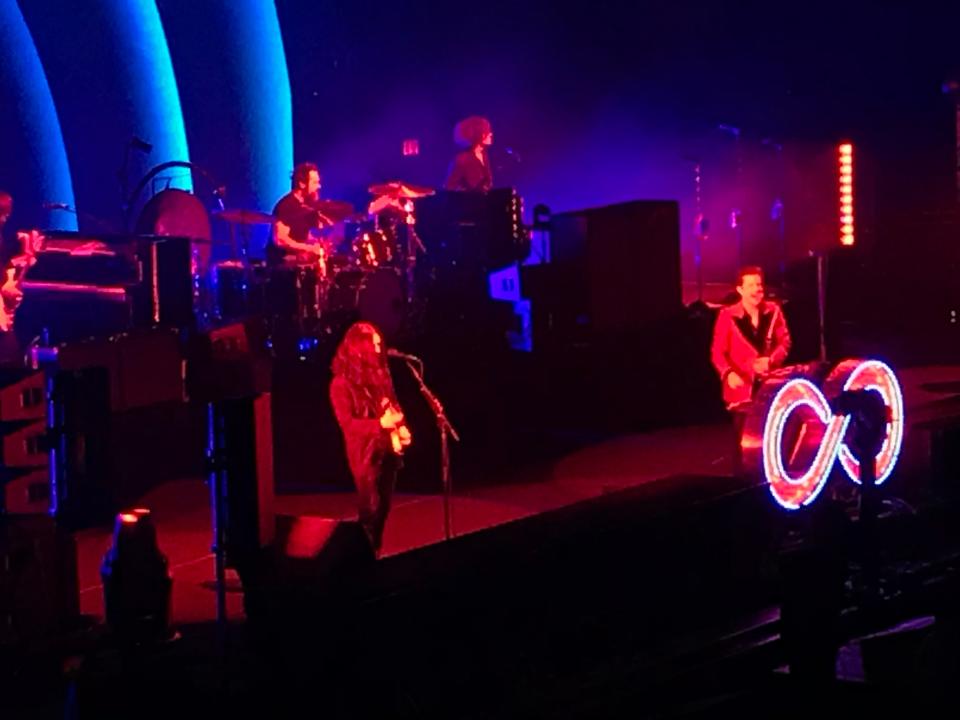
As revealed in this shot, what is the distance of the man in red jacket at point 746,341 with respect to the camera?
11586mm

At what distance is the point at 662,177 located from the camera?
1988 cm

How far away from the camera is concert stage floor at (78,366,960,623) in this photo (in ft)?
33.7

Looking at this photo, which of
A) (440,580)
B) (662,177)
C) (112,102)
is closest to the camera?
(440,580)

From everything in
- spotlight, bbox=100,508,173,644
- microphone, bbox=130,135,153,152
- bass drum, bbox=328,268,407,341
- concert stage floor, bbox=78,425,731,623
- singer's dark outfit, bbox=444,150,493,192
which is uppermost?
microphone, bbox=130,135,153,152

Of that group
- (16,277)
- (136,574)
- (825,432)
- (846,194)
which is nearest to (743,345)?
(825,432)

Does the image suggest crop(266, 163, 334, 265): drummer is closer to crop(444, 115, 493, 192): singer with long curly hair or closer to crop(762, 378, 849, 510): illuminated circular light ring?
crop(444, 115, 493, 192): singer with long curly hair

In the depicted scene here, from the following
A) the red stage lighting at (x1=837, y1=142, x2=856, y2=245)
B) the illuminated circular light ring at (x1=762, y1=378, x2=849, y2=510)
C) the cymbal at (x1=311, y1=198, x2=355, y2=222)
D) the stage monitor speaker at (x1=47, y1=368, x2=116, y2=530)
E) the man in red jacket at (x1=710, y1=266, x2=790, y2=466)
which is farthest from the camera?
the cymbal at (x1=311, y1=198, x2=355, y2=222)

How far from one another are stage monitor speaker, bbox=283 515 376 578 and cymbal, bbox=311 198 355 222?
29.0 ft

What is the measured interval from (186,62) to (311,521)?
11991 millimetres

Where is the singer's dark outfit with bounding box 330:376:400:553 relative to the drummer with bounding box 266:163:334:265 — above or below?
below

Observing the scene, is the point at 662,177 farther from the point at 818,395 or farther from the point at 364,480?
the point at 364,480

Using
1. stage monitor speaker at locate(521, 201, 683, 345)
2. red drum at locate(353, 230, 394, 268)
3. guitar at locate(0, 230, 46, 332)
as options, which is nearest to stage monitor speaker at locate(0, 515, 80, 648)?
guitar at locate(0, 230, 46, 332)

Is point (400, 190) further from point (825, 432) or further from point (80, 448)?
point (825, 432)

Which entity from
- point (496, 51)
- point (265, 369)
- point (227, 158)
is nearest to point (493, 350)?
point (265, 369)
